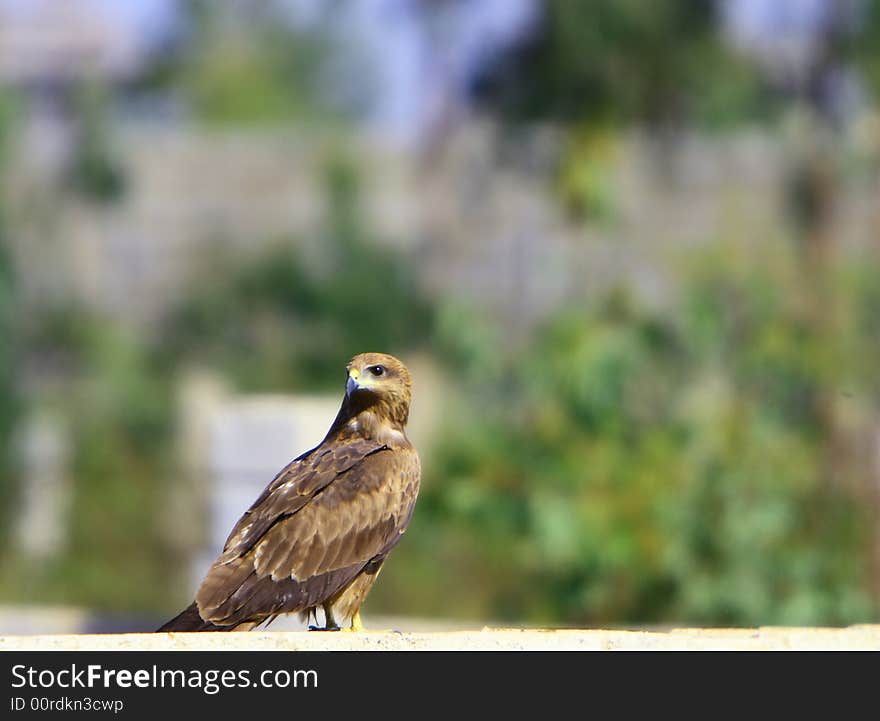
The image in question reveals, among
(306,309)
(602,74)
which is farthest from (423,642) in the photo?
(306,309)

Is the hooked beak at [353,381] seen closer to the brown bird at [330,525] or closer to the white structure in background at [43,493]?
the brown bird at [330,525]

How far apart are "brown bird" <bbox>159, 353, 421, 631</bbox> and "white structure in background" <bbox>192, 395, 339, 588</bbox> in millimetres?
1998

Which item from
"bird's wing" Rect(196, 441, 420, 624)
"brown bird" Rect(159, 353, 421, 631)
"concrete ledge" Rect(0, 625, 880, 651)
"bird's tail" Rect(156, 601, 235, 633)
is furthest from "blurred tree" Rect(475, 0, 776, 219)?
"concrete ledge" Rect(0, 625, 880, 651)

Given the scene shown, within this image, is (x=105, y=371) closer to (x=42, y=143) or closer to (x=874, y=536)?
(x=42, y=143)

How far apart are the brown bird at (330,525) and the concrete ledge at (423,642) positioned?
681mm

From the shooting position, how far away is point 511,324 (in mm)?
16047

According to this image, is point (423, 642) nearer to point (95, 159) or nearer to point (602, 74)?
point (602, 74)

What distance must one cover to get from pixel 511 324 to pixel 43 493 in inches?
182

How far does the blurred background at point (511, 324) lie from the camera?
402 inches

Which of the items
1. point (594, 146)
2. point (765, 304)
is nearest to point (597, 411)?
point (765, 304)

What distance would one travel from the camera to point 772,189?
612 inches

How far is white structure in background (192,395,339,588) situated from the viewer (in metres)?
8.38

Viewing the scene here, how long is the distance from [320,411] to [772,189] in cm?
808

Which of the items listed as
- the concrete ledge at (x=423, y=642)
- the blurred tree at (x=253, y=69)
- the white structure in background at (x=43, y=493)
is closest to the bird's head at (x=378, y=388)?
the concrete ledge at (x=423, y=642)
